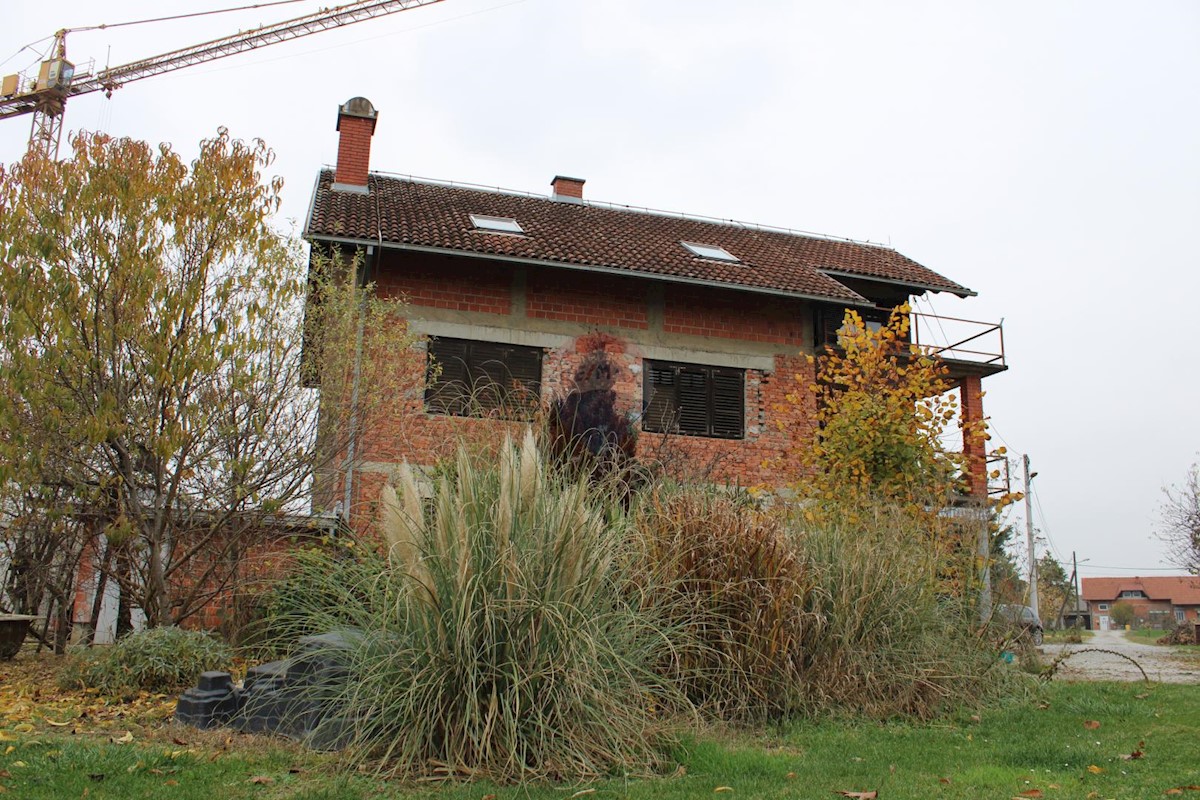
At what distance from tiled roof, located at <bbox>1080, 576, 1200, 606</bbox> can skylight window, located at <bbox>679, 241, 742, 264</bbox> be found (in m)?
73.8

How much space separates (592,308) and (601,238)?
5.57ft

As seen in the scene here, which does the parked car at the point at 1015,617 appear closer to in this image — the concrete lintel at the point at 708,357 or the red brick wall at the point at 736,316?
the concrete lintel at the point at 708,357

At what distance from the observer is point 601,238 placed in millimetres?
15938

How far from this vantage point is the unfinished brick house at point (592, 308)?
13.8 meters

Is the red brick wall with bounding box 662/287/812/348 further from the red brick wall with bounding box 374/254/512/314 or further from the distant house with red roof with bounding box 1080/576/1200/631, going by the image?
the distant house with red roof with bounding box 1080/576/1200/631

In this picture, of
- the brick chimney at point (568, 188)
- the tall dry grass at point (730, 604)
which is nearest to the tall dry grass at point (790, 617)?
the tall dry grass at point (730, 604)

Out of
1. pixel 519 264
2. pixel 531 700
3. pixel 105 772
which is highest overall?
pixel 519 264

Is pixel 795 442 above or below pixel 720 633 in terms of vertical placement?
above

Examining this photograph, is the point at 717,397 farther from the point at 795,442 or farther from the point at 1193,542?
the point at 1193,542

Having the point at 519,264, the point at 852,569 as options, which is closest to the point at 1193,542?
the point at 519,264

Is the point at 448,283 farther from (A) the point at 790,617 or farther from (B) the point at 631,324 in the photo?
(A) the point at 790,617

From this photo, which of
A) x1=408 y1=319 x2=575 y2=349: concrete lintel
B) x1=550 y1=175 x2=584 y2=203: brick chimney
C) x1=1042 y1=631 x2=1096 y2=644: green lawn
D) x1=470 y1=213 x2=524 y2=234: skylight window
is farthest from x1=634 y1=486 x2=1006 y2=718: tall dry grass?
x1=550 y1=175 x2=584 y2=203: brick chimney

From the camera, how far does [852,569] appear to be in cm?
679

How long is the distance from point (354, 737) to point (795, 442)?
10.2 metres
